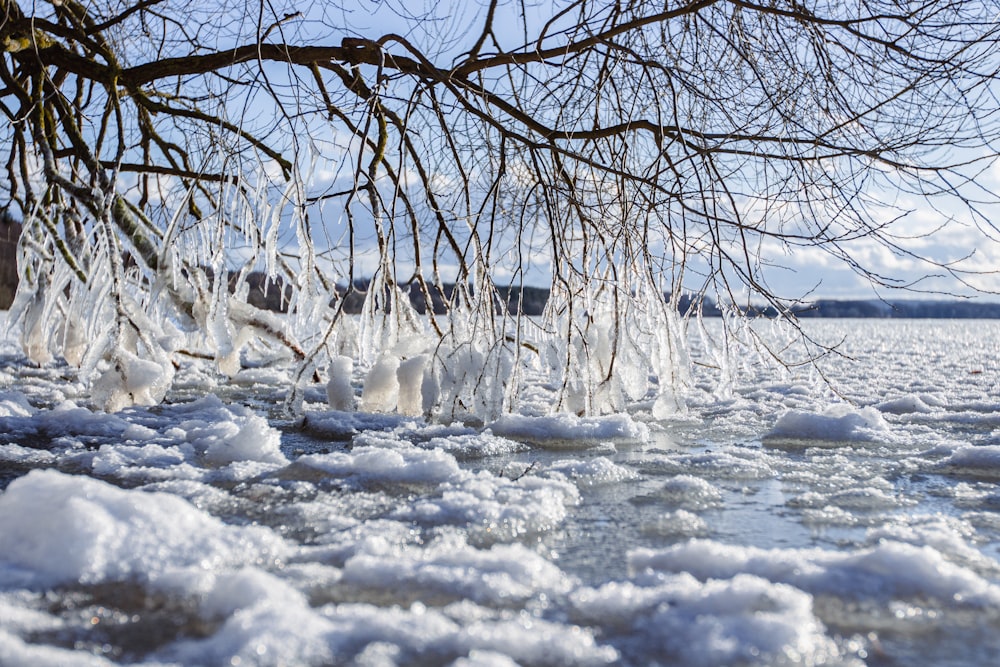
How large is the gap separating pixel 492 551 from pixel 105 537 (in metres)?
0.80

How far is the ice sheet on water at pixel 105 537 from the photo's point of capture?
158cm

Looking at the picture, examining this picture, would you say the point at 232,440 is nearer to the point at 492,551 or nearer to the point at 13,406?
the point at 492,551

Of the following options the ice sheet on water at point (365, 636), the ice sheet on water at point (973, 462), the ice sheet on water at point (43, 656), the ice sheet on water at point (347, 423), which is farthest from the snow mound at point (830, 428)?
the ice sheet on water at point (43, 656)

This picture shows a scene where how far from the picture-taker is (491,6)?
3834 mm

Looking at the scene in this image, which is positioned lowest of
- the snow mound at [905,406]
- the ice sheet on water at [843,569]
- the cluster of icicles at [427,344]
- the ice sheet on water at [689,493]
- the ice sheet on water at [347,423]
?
the ice sheet on water at [347,423]

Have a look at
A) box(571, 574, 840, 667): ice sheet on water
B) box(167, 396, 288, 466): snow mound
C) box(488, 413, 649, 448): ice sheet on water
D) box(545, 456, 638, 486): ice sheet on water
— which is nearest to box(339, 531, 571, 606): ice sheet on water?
box(571, 574, 840, 667): ice sheet on water

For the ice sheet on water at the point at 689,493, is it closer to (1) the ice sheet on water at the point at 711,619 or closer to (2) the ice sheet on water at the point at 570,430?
(1) the ice sheet on water at the point at 711,619

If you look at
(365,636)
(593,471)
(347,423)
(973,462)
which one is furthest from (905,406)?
(365,636)

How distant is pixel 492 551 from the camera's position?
1717 millimetres

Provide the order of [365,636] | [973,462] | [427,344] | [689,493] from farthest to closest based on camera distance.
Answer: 1. [427,344]
2. [973,462]
3. [689,493]
4. [365,636]

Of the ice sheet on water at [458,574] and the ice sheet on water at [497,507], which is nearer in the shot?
the ice sheet on water at [458,574]

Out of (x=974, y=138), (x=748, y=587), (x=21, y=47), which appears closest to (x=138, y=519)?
(x=748, y=587)

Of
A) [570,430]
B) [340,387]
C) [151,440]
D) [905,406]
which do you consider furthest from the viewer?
[905,406]

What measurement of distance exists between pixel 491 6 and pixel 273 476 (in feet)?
8.22
